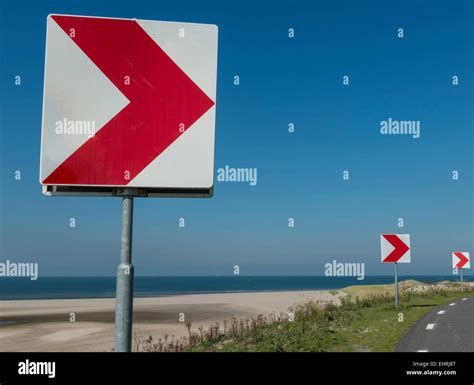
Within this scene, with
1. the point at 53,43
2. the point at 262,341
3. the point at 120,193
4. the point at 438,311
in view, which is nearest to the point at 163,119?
the point at 120,193

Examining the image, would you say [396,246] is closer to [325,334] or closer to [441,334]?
[441,334]

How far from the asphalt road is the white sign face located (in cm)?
798

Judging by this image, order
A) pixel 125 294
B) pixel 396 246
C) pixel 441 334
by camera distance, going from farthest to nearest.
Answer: pixel 396 246
pixel 441 334
pixel 125 294

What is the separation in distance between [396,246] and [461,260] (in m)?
11.7

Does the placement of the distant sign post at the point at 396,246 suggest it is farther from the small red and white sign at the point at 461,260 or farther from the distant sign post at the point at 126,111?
the distant sign post at the point at 126,111

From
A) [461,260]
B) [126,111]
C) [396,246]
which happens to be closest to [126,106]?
[126,111]

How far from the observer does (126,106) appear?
2025mm

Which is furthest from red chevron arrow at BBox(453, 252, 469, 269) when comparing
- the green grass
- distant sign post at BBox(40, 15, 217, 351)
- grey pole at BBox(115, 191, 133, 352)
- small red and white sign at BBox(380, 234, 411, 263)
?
grey pole at BBox(115, 191, 133, 352)

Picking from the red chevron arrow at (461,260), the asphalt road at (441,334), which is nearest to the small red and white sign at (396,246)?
the asphalt road at (441,334)

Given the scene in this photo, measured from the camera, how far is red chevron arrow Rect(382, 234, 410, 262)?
16.9m

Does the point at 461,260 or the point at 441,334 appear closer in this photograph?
the point at 441,334

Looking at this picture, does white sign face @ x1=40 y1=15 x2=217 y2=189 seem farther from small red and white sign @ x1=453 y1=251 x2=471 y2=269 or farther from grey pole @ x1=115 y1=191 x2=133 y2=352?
small red and white sign @ x1=453 y1=251 x2=471 y2=269
